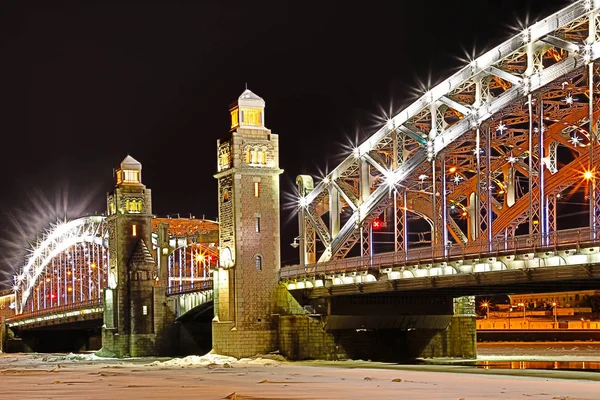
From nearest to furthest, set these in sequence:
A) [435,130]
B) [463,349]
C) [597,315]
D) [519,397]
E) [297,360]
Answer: [519,397], [435,130], [297,360], [463,349], [597,315]

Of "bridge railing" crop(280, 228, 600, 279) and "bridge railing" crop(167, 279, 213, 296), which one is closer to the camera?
"bridge railing" crop(280, 228, 600, 279)

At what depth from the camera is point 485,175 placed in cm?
7019

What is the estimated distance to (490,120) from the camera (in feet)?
219

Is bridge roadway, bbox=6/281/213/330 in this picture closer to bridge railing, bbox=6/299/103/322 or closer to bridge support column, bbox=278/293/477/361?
bridge railing, bbox=6/299/103/322

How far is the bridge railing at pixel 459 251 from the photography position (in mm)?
56281

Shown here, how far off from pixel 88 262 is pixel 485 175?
86938 millimetres

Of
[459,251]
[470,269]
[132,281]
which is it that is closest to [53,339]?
[132,281]

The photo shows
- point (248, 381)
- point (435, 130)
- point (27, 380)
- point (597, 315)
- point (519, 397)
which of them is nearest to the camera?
point (519, 397)

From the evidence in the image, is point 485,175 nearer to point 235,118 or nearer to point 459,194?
point 459,194

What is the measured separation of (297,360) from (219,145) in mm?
16124

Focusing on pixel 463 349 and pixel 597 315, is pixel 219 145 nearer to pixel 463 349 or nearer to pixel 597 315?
pixel 463 349

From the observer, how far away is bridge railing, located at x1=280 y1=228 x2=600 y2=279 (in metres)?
56.3

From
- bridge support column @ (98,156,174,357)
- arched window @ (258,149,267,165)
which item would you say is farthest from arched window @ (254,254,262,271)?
bridge support column @ (98,156,174,357)

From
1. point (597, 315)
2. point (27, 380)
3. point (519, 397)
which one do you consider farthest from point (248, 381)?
point (597, 315)
